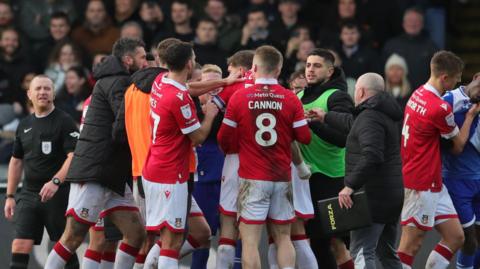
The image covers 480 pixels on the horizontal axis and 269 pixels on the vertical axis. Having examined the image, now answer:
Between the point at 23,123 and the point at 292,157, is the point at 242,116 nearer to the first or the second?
the point at 292,157

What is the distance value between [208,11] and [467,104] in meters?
6.04

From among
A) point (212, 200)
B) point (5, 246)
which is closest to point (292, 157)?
point (212, 200)

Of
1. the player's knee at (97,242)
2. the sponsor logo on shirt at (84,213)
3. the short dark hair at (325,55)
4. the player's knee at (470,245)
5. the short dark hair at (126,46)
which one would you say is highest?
the short dark hair at (126,46)

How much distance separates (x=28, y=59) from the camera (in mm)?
17125

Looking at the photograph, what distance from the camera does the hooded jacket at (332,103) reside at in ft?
38.9

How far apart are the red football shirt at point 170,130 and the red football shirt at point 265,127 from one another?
0.39m

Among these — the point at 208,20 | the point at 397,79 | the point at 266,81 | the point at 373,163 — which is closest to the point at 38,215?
the point at 266,81

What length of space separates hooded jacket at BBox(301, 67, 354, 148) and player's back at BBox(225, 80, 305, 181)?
605mm

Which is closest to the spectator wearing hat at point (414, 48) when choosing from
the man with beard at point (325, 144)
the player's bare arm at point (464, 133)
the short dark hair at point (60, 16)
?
the short dark hair at point (60, 16)

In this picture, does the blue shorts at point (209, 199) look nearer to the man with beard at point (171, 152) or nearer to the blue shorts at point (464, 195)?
the man with beard at point (171, 152)

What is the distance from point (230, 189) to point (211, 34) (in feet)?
17.3

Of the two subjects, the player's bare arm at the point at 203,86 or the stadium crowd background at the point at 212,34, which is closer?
the player's bare arm at the point at 203,86

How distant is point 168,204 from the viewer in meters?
11.1

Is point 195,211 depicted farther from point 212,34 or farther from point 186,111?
point 212,34
